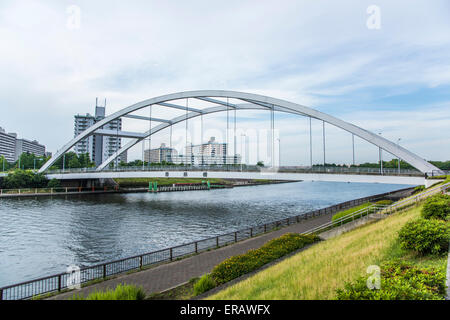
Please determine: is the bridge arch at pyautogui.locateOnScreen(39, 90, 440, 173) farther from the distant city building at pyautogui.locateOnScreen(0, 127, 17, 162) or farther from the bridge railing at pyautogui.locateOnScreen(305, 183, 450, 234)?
the distant city building at pyautogui.locateOnScreen(0, 127, 17, 162)

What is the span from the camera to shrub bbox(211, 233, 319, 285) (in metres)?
9.11

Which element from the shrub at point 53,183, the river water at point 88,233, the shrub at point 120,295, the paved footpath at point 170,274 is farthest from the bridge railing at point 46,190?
the shrub at point 120,295

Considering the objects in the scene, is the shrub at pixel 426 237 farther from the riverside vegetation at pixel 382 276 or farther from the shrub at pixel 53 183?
the shrub at pixel 53 183

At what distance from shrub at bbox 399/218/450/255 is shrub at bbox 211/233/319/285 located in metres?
5.05

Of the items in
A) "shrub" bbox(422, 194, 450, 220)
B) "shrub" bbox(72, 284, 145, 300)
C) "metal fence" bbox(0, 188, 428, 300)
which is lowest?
"metal fence" bbox(0, 188, 428, 300)

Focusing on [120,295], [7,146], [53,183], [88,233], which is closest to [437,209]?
[120,295]

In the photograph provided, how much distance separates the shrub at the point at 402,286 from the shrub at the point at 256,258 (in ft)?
16.2

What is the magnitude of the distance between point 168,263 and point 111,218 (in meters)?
20.5

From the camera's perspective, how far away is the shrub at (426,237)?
7168 millimetres

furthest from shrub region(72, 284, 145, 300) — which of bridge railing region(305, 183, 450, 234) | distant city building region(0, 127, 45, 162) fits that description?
distant city building region(0, 127, 45, 162)

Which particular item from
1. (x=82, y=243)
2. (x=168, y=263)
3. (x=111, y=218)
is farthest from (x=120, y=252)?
(x=111, y=218)

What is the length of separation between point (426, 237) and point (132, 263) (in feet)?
43.2
